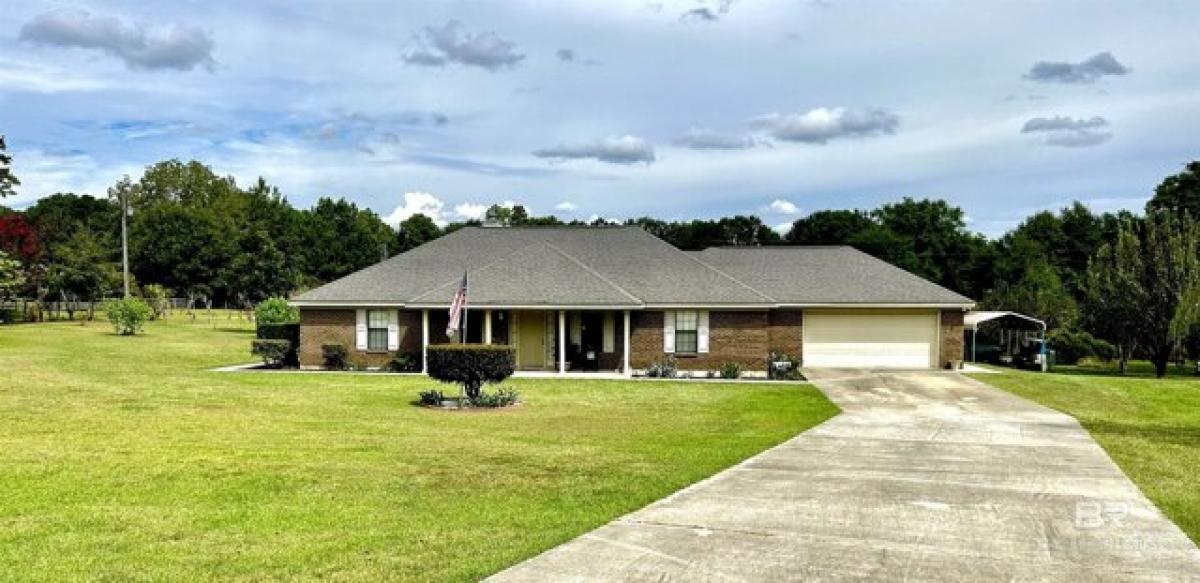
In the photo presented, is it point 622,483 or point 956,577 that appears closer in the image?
point 956,577

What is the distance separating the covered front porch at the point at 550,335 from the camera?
2997 cm

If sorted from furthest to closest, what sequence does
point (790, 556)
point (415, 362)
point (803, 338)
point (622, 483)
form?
point (803, 338)
point (415, 362)
point (622, 483)
point (790, 556)

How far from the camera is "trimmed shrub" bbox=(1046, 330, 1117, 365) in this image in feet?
140

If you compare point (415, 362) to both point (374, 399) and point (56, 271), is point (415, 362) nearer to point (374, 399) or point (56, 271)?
point (374, 399)

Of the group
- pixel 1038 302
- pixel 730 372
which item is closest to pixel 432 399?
pixel 730 372

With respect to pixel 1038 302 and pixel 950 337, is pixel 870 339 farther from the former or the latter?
pixel 1038 302

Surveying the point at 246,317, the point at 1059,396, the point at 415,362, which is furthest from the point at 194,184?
the point at 1059,396

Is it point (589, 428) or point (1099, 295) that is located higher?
point (1099, 295)

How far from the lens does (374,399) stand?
21438 millimetres

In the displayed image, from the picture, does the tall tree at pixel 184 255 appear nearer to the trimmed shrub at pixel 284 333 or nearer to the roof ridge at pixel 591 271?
the trimmed shrub at pixel 284 333

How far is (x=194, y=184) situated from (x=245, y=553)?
117 metres

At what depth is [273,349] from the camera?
98.5ft

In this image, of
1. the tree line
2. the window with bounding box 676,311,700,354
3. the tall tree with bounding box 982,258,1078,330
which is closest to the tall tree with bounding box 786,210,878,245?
the tree line

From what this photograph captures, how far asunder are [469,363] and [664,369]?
10.6 meters
